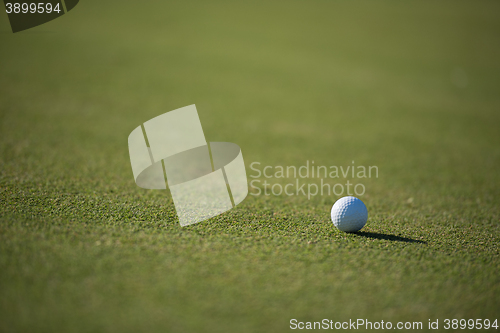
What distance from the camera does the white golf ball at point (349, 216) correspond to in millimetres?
3404

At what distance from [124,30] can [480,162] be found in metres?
13.8

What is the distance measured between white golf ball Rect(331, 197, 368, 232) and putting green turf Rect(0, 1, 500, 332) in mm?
143

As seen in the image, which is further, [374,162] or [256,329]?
[374,162]

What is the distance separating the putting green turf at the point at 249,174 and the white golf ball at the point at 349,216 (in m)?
0.14

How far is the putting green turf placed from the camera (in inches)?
94.2

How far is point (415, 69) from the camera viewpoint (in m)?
13.9

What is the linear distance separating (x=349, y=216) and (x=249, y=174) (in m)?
2.29

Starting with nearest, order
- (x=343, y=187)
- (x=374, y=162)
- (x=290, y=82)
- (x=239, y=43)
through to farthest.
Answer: (x=343, y=187) → (x=374, y=162) → (x=290, y=82) → (x=239, y=43)

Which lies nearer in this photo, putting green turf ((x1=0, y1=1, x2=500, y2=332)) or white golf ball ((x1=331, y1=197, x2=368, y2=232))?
putting green turf ((x1=0, y1=1, x2=500, y2=332))

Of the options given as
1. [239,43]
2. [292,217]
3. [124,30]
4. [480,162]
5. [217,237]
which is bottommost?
[480,162]

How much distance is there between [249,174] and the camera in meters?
5.43

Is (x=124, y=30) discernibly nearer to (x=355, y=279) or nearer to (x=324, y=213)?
(x=324, y=213)

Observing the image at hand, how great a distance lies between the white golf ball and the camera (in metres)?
3.40

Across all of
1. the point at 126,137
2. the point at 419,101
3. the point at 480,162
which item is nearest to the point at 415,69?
the point at 419,101
